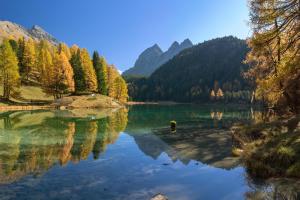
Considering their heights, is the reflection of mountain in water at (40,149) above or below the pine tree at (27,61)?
below

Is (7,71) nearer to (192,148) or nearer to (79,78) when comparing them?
(79,78)

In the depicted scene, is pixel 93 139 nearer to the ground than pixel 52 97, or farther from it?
nearer to the ground

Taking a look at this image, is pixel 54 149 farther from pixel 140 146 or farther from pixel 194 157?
pixel 194 157

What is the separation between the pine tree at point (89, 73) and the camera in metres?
94.3

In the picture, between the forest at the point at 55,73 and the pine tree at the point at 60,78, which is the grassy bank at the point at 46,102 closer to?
the forest at the point at 55,73

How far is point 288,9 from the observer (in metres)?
13.9

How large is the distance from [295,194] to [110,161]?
12.2 meters

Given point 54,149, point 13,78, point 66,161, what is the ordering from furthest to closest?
point 13,78 → point 54,149 → point 66,161

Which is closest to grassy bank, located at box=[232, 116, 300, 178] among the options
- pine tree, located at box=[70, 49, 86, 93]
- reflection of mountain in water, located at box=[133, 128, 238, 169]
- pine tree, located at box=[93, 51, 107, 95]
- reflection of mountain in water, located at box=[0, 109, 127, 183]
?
reflection of mountain in water, located at box=[133, 128, 238, 169]

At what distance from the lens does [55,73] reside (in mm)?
85062

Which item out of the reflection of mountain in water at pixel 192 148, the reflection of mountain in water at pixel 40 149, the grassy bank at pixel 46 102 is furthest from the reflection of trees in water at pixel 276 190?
the grassy bank at pixel 46 102

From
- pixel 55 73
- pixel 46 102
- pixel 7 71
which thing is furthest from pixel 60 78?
pixel 7 71

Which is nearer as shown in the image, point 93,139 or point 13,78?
point 93,139

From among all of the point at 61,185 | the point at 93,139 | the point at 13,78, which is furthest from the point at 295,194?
the point at 13,78
